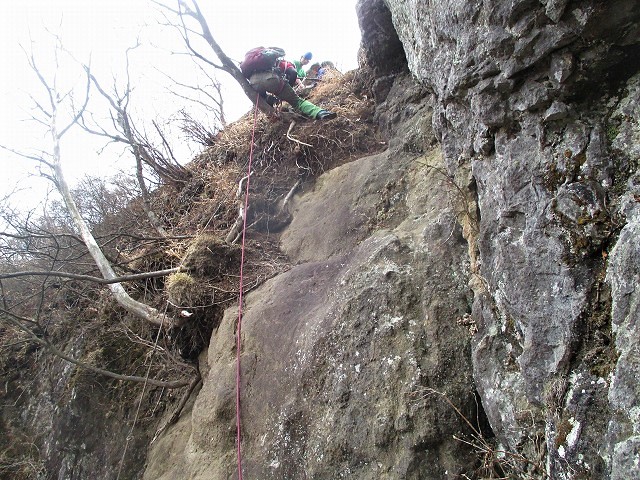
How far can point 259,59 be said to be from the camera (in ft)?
18.3

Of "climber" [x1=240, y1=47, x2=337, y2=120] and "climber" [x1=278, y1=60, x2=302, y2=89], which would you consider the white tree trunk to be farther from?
"climber" [x1=278, y1=60, x2=302, y2=89]

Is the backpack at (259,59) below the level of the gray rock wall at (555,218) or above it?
above

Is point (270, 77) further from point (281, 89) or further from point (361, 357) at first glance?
point (361, 357)

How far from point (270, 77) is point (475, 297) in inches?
161

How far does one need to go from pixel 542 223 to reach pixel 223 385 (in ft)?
8.59

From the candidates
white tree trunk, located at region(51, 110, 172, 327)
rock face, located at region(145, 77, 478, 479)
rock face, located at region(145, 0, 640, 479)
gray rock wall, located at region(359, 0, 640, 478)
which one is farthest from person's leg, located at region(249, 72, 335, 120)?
gray rock wall, located at region(359, 0, 640, 478)

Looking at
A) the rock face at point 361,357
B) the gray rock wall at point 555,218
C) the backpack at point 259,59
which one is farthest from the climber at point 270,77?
the gray rock wall at point 555,218

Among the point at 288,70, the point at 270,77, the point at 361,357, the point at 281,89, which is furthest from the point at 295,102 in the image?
the point at 361,357

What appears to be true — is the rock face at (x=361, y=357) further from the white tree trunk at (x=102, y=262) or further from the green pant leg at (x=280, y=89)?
the green pant leg at (x=280, y=89)

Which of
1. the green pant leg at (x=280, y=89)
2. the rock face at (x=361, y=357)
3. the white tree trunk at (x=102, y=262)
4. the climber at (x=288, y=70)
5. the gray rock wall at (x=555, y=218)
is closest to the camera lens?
the gray rock wall at (x=555, y=218)

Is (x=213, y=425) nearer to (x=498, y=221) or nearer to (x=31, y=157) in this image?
(x=498, y=221)

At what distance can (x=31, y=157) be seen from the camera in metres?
6.18

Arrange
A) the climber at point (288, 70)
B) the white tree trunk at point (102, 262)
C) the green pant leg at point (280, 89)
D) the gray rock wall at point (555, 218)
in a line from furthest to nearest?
the climber at point (288, 70)
the green pant leg at point (280, 89)
the white tree trunk at point (102, 262)
the gray rock wall at point (555, 218)

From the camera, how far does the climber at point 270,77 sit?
554cm
